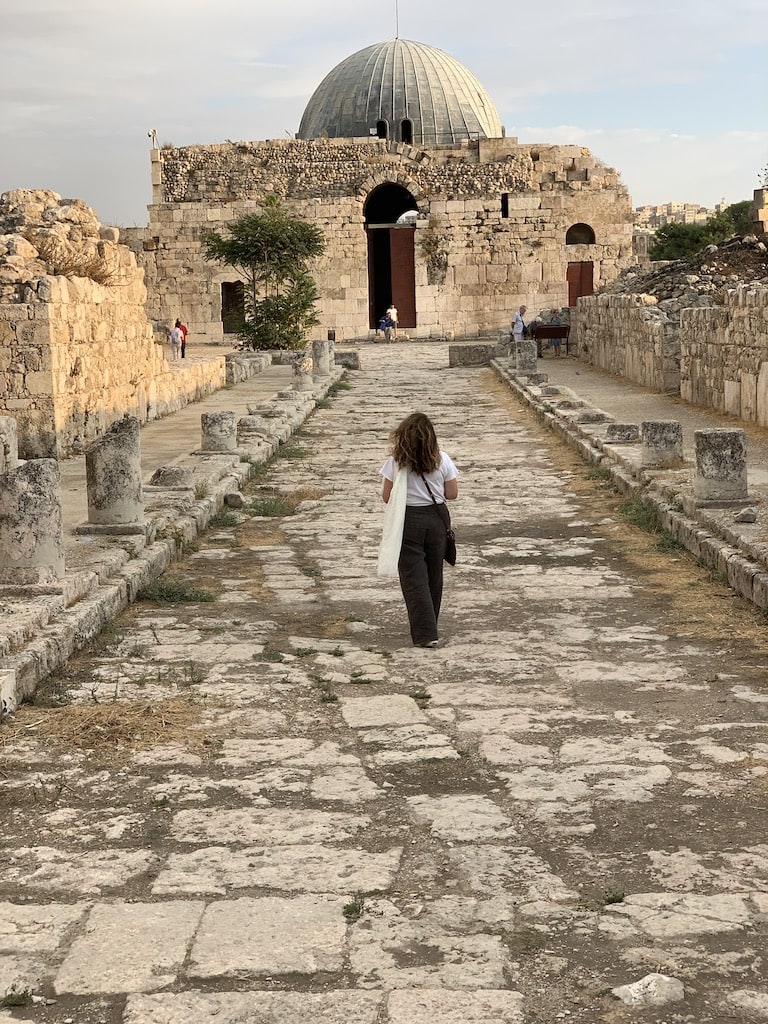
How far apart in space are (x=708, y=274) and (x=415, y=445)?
2068 centimetres

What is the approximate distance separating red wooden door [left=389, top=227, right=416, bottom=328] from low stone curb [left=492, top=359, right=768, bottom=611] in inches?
863

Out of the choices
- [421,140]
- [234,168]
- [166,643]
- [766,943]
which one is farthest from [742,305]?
[421,140]

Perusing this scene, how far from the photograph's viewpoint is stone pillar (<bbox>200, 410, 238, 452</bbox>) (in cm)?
1364

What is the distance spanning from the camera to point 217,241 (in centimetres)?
3291

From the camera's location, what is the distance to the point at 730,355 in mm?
16047

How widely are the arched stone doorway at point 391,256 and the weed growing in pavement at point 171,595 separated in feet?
105

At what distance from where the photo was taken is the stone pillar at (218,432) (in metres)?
13.6

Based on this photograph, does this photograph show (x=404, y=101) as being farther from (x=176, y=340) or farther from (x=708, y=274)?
(x=708, y=274)

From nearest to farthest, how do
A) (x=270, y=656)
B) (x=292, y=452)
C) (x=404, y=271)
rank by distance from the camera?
1. (x=270, y=656)
2. (x=292, y=452)
3. (x=404, y=271)

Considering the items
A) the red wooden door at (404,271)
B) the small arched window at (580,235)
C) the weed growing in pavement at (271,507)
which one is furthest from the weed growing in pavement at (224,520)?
the small arched window at (580,235)

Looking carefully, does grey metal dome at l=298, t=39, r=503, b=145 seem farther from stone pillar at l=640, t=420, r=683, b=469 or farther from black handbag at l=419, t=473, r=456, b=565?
black handbag at l=419, t=473, r=456, b=565

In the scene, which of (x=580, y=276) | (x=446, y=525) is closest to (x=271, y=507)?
(x=446, y=525)

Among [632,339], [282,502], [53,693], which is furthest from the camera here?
[632,339]

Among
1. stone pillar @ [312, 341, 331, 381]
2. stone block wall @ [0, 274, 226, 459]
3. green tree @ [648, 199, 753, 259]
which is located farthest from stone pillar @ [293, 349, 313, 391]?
green tree @ [648, 199, 753, 259]
